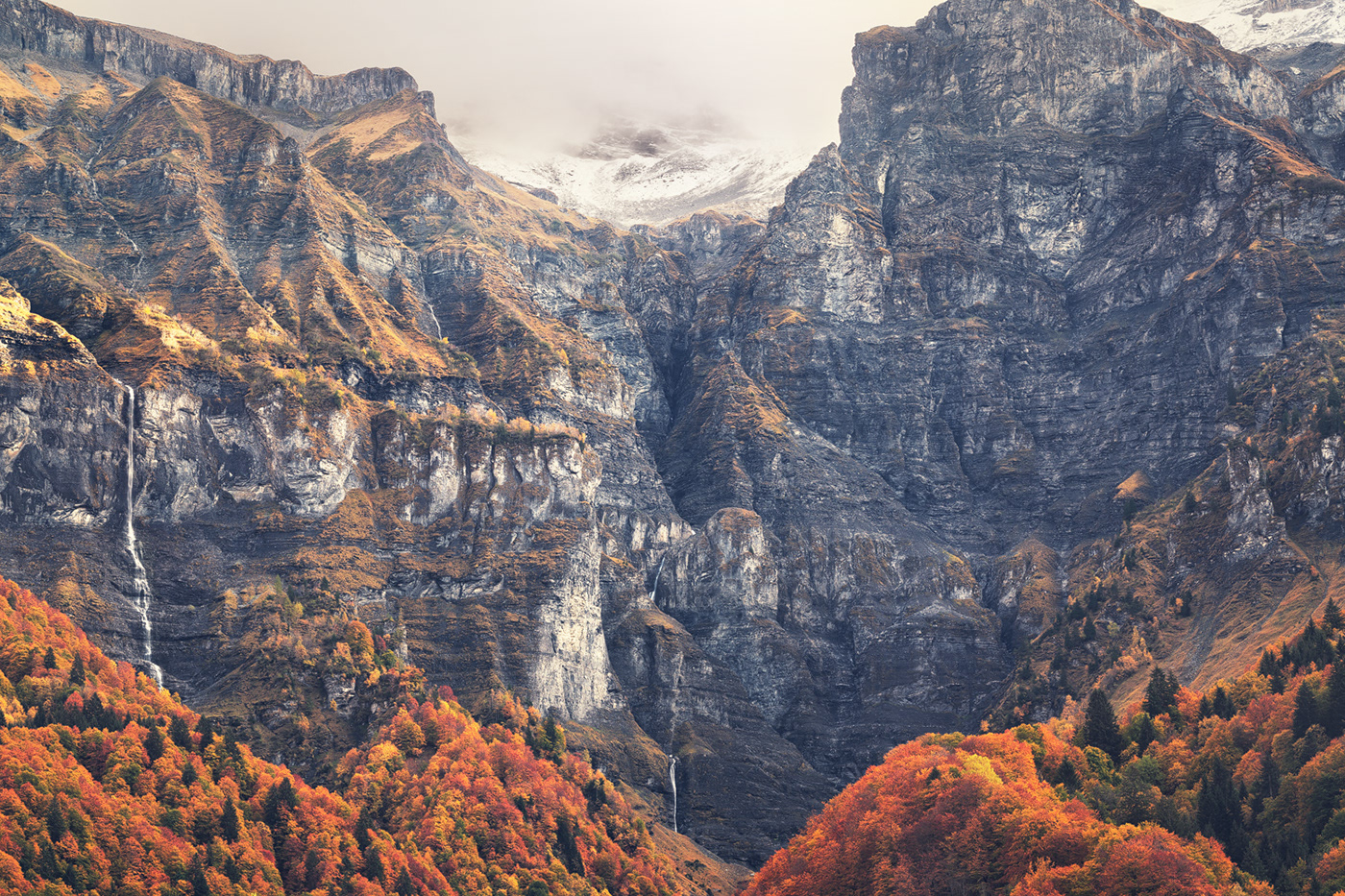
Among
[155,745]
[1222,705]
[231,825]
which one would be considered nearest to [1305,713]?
[1222,705]

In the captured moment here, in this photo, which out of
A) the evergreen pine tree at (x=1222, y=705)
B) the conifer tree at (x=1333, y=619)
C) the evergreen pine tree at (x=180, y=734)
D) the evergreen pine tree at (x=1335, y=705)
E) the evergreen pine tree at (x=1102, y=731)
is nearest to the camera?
the evergreen pine tree at (x=1335, y=705)

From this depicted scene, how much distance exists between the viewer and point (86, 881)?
159125mm

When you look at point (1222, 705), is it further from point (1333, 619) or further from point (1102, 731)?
point (1333, 619)

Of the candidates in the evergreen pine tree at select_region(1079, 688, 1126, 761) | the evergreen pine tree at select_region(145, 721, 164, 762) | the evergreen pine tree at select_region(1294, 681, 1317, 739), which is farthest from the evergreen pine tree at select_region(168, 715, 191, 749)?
the evergreen pine tree at select_region(1294, 681, 1317, 739)

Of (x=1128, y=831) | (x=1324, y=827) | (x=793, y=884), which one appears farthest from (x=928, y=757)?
(x=1324, y=827)

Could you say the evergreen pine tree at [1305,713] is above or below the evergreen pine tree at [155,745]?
above

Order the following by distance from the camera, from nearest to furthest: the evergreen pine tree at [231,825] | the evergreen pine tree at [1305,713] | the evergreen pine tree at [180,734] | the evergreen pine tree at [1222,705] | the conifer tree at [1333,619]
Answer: the evergreen pine tree at [1305,713] < the evergreen pine tree at [231,825] < the evergreen pine tree at [1222,705] < the conifer tree at [1333,619] < the evergreen pine tree at [180,734]

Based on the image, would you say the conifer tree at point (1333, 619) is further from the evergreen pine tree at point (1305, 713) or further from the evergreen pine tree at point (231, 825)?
the evergreen pine tree at point (231, 825)

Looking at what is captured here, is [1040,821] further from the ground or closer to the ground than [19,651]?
closer to the ground

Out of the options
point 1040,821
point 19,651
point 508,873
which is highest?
point 19,651

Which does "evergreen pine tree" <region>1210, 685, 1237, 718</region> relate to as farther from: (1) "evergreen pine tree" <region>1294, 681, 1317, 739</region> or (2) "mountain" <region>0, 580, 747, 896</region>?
(2) "mountain" <region>0, 580, 747, 896</region>

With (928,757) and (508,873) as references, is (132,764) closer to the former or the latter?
(508,873)

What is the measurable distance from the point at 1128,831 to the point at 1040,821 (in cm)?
1193

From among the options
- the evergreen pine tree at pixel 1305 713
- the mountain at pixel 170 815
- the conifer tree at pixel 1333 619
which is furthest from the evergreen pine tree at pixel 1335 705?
the mountain at pixel 170 815
